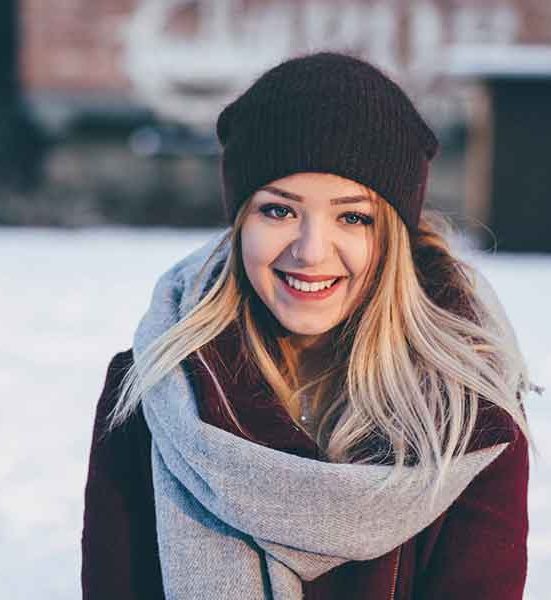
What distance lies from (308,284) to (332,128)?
267mm

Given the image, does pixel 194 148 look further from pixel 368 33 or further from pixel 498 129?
pixel 498 129

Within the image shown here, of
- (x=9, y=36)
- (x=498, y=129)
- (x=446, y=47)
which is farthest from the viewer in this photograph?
(x=9, y=36)

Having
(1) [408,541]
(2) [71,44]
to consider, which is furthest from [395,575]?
(2) [71,44]

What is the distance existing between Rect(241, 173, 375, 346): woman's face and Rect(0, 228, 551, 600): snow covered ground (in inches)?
26.5

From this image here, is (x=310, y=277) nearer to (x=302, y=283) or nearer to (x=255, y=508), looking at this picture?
(x=302, y=283)

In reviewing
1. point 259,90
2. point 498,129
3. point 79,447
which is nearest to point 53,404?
point 79,447

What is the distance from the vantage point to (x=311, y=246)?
175 cm

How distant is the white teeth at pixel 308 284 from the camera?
1.79 m

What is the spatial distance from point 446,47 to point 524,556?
12126mm

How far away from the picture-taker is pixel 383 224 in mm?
1830

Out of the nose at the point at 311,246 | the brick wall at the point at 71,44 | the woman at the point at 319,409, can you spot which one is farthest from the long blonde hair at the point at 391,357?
the brick wall at the point at 71,44

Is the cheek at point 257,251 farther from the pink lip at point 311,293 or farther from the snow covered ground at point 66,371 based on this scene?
the snow covered ground at point 66,371

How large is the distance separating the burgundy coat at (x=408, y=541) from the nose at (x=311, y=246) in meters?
0.26

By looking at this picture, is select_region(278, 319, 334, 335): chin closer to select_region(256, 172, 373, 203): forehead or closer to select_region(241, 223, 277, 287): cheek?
select_region(241, 223, 277, 287): cheek
